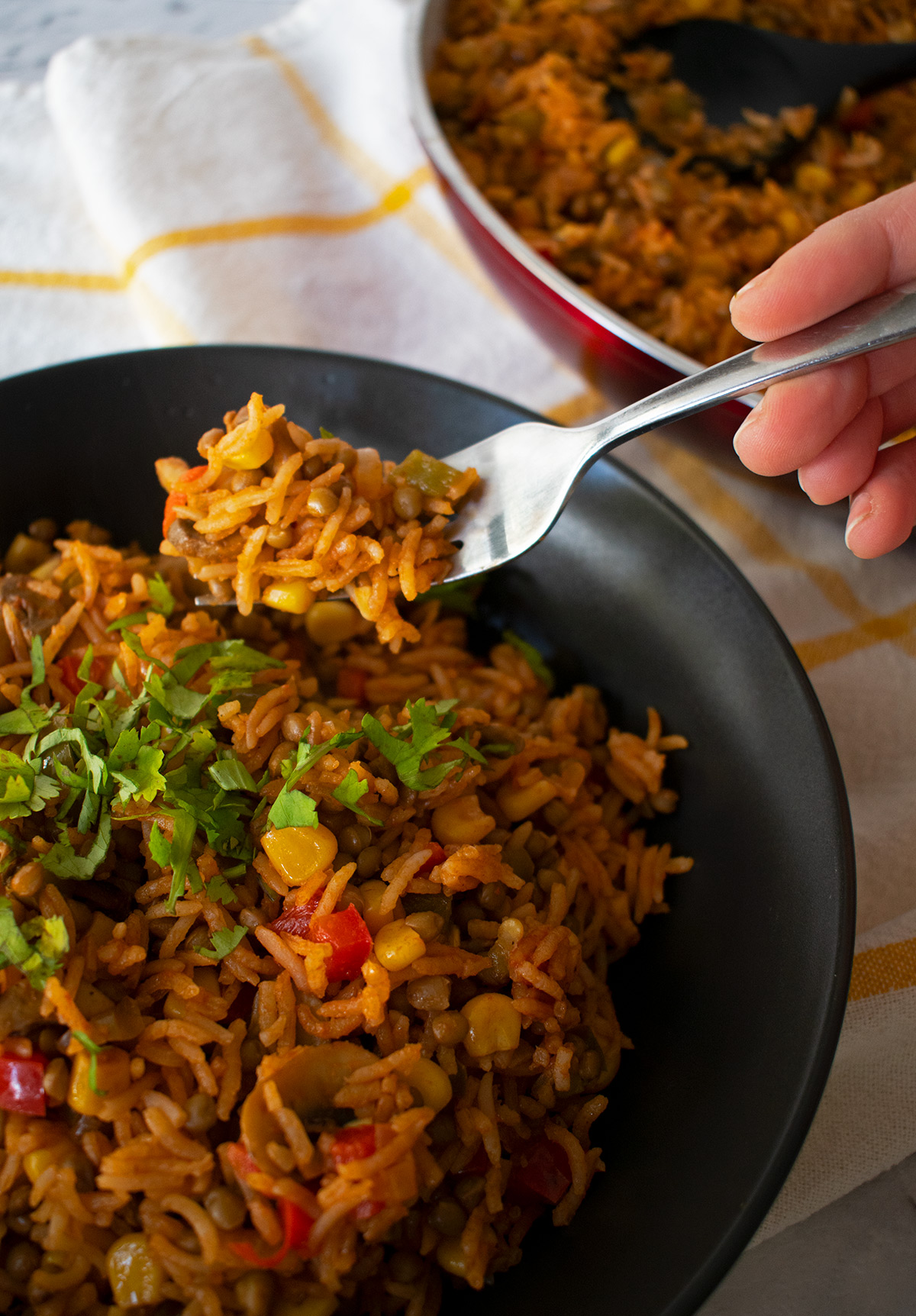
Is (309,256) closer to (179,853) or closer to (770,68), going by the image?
(770,68)

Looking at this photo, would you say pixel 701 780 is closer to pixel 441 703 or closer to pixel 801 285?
pixel 441 703

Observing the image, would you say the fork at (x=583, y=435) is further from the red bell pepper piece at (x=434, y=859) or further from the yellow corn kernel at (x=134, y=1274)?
the yellow corn kernel at (x=134, y=1274)

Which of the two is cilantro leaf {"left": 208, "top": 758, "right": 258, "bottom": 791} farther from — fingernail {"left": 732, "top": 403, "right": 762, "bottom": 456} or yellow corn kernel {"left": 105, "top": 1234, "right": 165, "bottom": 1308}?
fingernail {"left": 732, "top": 403, "right": 762, "bottom": 456}

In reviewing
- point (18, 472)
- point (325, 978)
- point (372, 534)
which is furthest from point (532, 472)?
point (18, 472)

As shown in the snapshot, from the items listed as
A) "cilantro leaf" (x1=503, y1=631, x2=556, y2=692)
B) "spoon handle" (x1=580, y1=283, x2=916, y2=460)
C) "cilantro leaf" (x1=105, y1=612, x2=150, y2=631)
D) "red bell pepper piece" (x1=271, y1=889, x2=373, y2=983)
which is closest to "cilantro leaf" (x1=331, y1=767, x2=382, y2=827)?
"red bell pepper piece" (x1=271, y1=889, x2=373, y2=983)

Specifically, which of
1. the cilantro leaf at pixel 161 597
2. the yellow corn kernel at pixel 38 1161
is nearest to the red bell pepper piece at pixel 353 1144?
the yellow corn kernel at pixel 38 1161
